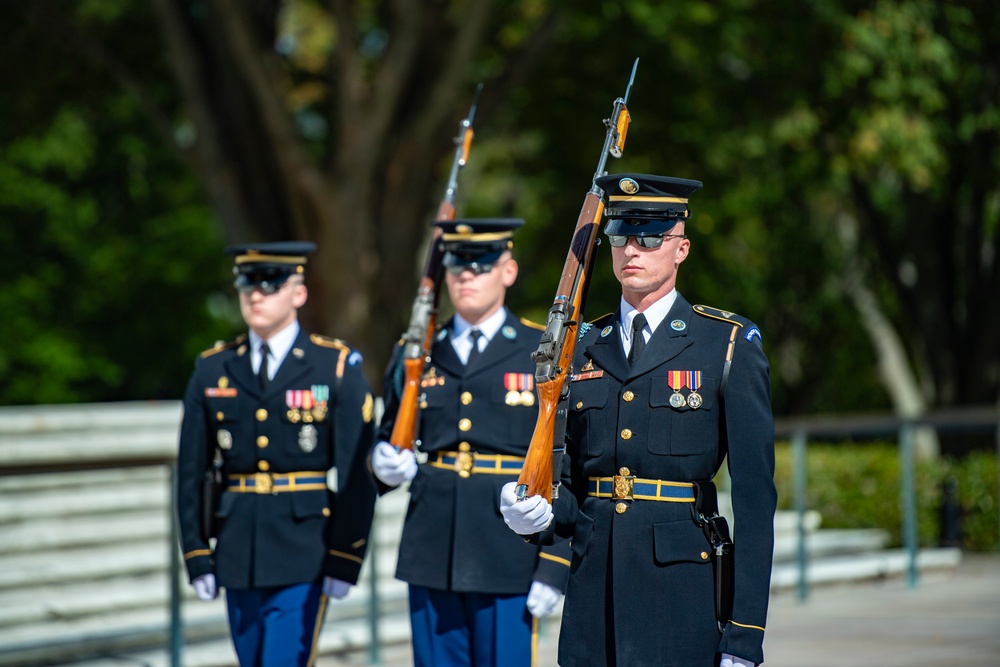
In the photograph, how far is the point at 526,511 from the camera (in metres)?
3.72

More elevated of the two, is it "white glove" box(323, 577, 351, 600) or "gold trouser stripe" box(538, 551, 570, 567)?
"gold trouser stripe" box(538, 551, 570, 567)

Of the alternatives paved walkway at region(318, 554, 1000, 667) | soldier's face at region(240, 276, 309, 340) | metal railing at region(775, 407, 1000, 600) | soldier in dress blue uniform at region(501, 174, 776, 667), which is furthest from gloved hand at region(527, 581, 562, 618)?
metal railing at region(775, 407, 1000, 600)

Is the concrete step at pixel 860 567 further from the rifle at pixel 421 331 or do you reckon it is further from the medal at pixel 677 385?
the medal at pixel 677 385

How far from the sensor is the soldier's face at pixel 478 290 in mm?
5250

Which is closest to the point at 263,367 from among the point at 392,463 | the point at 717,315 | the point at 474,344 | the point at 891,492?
the point at 392,463

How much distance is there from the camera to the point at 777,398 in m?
25.2

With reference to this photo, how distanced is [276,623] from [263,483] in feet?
1.73

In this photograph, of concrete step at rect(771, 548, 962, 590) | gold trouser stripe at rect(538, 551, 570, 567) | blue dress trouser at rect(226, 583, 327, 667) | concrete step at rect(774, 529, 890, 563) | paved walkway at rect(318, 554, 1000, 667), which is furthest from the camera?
concrete step at rect(774, 529, 890, 563)

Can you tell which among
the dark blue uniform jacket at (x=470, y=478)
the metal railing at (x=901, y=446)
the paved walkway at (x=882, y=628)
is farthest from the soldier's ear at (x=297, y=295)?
the metal railing at (x=901, y=446)

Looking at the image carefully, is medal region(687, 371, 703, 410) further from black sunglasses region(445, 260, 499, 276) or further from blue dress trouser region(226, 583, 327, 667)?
blue dress trouser region(226, 583, 327, 667)

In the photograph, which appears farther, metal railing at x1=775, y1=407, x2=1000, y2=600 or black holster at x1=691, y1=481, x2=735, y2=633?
metal railing at x1=775, y1=407, x2=1000, y2=600

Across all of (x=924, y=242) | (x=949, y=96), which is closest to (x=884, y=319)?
(x=924, y=242)

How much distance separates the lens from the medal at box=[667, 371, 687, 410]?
3.82 metres

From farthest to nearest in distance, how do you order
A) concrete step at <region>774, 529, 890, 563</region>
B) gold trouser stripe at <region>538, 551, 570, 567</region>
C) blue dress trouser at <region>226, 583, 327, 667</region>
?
Result: concrete step at <region>774, 529, 890, 563</region> → blue dress trouser at <region>226, 583, 327, 667</region> → gold trouser stripe at <region>538, 551, 570, 567</region>
